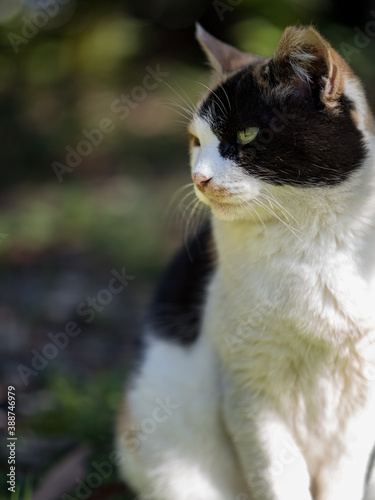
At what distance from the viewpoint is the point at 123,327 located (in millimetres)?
4160

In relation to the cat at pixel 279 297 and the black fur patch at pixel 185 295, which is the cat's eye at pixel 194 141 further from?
the black fur patch at pixel 185 295

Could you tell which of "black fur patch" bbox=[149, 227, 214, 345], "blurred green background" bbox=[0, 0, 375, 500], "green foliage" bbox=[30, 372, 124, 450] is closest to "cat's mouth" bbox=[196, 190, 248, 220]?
"black fur patch" bbox=[149, 227, 214, 345]

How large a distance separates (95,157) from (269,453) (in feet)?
15.0

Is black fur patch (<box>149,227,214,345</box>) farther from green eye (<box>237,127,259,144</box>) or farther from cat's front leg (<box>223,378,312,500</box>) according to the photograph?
green eye (<box>237,127,259,144</box>)

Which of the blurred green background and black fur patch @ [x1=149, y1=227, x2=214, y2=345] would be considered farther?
the blurred green background

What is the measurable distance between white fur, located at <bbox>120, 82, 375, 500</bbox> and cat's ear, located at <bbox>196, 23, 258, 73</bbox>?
0.41 m

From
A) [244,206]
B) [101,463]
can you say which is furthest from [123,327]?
[244,206]

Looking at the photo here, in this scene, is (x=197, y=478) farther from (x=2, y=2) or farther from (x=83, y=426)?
(x=2, y=2)

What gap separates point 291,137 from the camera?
177 cm

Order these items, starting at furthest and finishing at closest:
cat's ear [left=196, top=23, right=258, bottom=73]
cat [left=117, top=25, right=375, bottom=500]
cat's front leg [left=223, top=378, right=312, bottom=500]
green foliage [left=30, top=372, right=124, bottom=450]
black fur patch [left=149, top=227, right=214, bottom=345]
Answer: green foliage [left=30, top=372, right=124, bottom=450] → black fur patch [left=149, top=227, right=214, bottom=345] → cat's ear [left=196, top=23, right=258, bottom=73] → cat's front leg [left=223, top=378, right=312, bottom=500] → cat [left=117, top=25, right=375, bottom=500]

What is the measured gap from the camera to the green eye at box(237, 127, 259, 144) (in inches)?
70.7

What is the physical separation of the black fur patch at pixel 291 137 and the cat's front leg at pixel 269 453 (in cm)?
78

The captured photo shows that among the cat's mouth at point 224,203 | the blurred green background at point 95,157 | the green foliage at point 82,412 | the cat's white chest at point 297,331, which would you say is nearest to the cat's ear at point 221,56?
the cat's mouth at point 224,203

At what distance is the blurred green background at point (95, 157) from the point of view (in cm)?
393
